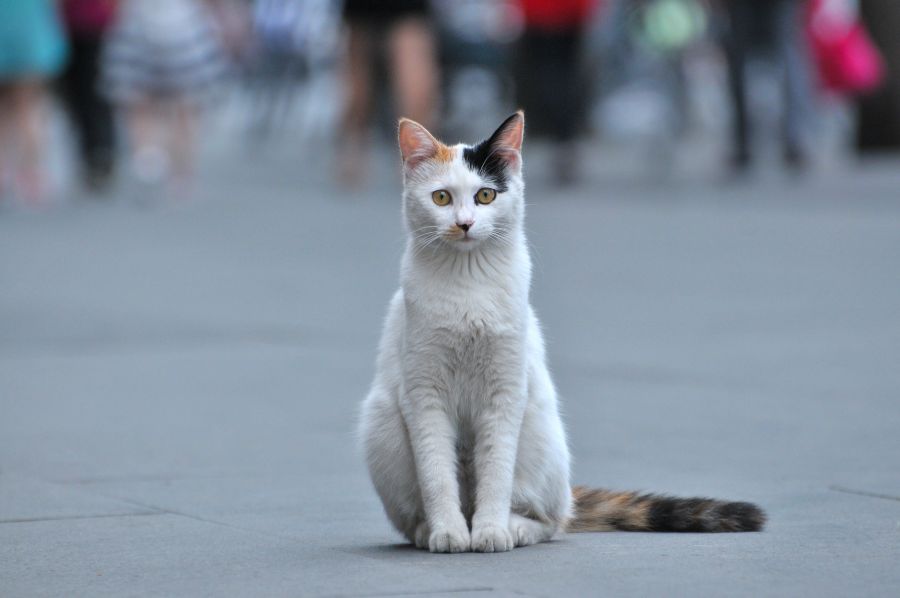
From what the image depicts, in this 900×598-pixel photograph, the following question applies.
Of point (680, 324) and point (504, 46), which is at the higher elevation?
point (504, 46)

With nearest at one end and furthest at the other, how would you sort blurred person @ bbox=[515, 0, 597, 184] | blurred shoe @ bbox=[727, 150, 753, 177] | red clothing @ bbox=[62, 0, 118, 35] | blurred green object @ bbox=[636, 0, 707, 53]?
blurred person @ bbox=[515, 0, 597, 184]
blurred shoe @ bbox=[727, 150, 753, 177]
red clothing @ bbox=[62, 0, 118, 35]
blurred green object @ bbox=[636, 0, 707, 53]

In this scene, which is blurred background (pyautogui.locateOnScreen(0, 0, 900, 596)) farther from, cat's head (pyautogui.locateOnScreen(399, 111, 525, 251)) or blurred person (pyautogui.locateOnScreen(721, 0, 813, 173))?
cat's head (pyautogui.locateOnScreen(399, 111, 525, 251))

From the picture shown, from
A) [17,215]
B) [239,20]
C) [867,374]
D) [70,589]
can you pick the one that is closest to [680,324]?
[867,374]

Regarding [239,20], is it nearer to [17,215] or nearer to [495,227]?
[17,215]

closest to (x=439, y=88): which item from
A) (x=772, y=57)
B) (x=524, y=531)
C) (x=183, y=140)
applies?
(x=183, y=140)

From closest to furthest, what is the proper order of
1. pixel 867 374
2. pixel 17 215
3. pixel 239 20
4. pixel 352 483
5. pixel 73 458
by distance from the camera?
pixel 352 483
pixel 73 458
pixel 867 374
pixel 17 215
pixel 239 20

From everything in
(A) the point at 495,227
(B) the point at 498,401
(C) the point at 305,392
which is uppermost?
(A) the point at 495,227

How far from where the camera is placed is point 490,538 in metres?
4.52

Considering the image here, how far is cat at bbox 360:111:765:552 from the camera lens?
4543 mm

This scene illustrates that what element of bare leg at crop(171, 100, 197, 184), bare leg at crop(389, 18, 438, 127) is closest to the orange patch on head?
bare leg at crop(389, 18, 438, 127)

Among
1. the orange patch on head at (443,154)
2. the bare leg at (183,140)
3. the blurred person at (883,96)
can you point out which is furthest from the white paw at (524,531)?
the blurred person at (883,96)

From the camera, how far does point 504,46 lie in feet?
80.4

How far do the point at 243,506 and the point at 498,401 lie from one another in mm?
1199

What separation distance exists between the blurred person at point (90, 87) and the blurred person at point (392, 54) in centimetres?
313
